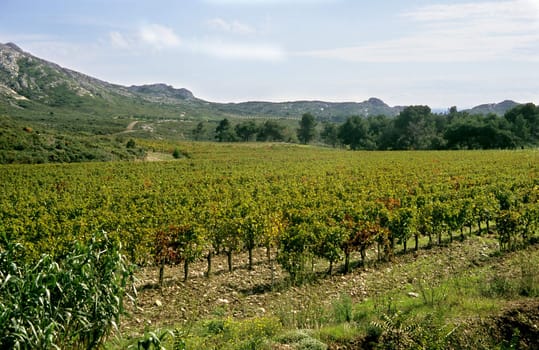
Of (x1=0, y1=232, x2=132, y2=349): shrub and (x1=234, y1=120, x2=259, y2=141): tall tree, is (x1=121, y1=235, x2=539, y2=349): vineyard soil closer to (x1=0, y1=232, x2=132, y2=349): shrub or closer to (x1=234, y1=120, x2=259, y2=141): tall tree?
(x1=0, y1=232, x2=132, y2=349): shrub

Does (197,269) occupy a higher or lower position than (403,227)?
lower

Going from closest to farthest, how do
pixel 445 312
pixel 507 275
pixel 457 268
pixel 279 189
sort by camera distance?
pixel 445 312, pixel 507 275, pixel 457 268, pixel 279 189

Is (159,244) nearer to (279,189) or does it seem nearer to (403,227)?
(403,227)

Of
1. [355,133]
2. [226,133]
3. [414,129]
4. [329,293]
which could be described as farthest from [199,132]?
[329,293]

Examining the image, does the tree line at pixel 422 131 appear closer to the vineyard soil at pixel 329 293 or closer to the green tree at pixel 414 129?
the green tree at pixel 414 129

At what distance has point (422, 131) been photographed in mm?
110875

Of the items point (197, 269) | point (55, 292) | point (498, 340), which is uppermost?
point (55, 292)

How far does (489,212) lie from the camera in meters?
17.5

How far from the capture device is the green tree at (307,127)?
5369 inches

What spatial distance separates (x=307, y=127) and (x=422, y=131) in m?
39.9

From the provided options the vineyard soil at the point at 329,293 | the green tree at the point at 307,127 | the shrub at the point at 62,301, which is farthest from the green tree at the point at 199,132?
the shrub at the point at 62,301

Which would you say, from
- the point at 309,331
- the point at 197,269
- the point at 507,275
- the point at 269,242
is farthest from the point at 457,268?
the point at 197,269

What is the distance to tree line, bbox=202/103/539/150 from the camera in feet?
303

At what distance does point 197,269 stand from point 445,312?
878 cm
